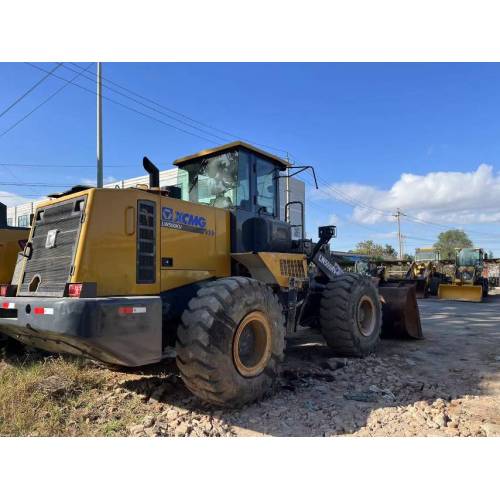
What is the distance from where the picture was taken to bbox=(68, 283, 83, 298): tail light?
3897 millimetres

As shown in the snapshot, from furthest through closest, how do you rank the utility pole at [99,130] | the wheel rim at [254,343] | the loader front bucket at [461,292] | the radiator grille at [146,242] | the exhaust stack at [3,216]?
the loader front bucket at [461,292], the utility pole at [99,130], the exhaust stack at [3,216], the wheel rim at [254,343], the radiator grille at [146,242]

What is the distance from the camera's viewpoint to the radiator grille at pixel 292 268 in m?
5.89

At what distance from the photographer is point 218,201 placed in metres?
6.00

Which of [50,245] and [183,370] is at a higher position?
[50,245]

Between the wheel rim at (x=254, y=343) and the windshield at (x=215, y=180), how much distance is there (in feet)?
5.88

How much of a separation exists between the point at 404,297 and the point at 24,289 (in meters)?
6.69

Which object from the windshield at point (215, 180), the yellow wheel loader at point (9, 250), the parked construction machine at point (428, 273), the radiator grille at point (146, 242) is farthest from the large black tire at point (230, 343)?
the parked construction machine at point (428, 273)

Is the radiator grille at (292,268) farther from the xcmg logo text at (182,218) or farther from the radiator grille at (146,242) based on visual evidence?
the radiator grille at (146,242)

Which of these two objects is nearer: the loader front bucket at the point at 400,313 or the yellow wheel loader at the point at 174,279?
the yellow wheel loader at the point at 174,279

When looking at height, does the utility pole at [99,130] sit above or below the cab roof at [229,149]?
above

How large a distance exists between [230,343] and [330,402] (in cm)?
142

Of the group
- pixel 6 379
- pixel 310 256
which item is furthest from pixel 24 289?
pixel 310 256

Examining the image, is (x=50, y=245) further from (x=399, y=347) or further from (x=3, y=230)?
(x=399, y=347)

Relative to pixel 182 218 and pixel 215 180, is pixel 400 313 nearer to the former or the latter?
pixel 215 180
